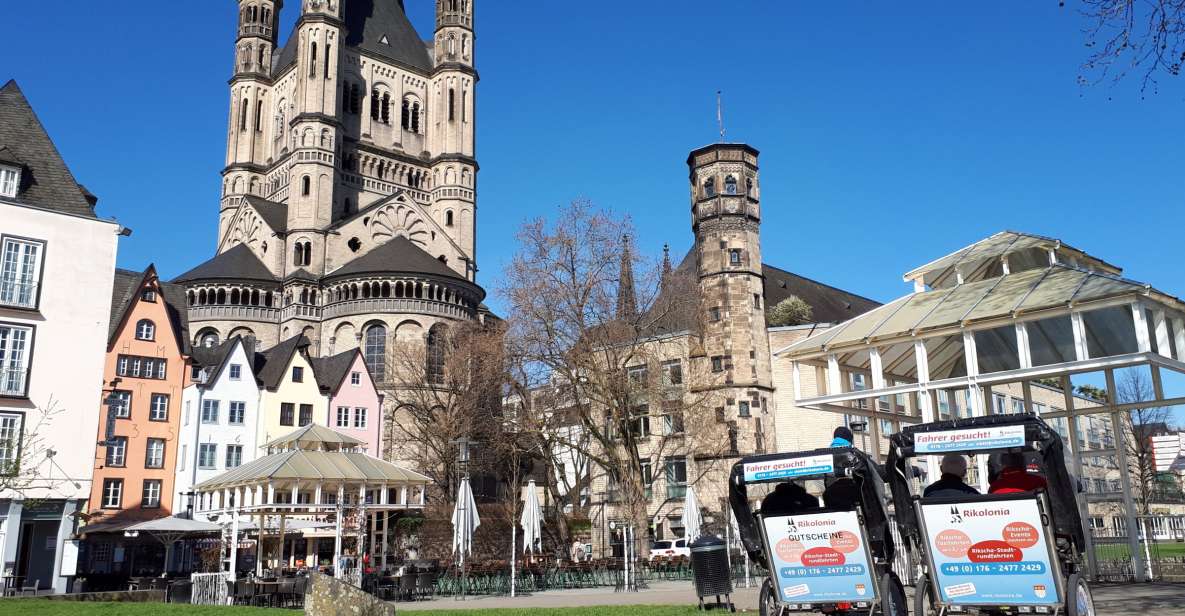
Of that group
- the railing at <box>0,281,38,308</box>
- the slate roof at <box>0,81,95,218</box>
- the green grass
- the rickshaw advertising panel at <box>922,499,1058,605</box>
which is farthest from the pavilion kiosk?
the rickshaw advertising panel at <box>922,499,1058,605</box>

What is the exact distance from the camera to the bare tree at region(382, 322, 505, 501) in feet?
132

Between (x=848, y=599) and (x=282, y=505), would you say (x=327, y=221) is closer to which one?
(x=282, y=505)

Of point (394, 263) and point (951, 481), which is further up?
point (394, 263)

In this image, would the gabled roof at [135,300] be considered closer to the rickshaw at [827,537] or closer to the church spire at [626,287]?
the church spire at [626,287]

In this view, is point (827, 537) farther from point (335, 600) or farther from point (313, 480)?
point (313, 480)

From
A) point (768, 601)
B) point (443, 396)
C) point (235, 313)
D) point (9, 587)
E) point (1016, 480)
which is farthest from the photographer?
point (235, 313)

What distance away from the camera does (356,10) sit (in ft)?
285

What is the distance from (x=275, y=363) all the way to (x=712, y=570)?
4296 cm

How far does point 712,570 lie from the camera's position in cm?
1527

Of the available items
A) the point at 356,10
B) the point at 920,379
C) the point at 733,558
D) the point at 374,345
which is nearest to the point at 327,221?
the point at 374,345

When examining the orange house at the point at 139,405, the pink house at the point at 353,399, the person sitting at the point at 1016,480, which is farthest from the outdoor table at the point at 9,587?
the pink house at the point at 353,399

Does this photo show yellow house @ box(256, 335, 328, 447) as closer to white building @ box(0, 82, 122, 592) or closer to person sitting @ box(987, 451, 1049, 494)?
white building @ box(0, 82, 122, 592)

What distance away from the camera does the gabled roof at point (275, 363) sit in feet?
168

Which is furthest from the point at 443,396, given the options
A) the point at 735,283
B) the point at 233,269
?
the point at 735,283
